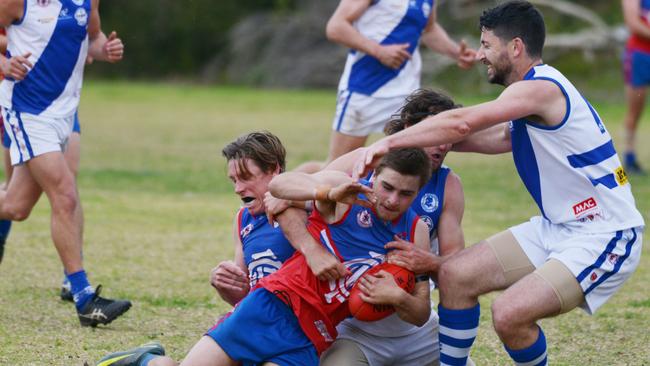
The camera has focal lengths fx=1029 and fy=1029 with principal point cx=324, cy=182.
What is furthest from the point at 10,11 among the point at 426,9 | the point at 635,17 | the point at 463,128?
the point at 635,17

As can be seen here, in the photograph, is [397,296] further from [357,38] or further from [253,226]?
[357,38]

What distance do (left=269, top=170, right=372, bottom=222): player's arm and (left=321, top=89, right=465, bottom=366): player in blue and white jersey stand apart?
0.28 metres

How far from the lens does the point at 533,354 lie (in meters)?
4.18

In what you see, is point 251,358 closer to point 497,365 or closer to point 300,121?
point 497,365

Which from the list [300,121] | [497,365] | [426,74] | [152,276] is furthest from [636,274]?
[426,74]

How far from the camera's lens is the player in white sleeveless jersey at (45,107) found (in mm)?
5703

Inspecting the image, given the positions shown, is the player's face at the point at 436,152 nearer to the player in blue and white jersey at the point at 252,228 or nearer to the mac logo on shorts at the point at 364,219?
the mac logo on shorts at the point at 364,219

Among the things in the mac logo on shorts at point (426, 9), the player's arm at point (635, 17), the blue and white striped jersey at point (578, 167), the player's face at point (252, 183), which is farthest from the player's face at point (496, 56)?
the player's arm at point (635, 17)

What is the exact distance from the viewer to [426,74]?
25.5 meters

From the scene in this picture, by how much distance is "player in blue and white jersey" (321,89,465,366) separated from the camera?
14.2 feet

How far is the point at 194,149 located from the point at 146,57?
19836mm

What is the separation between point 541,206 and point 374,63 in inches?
134

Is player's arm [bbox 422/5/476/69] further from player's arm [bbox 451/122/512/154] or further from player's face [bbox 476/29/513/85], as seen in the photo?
player's face [bbox 476/29/513/85]

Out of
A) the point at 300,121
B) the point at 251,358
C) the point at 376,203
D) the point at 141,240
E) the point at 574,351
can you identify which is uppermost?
the point at 376,203
